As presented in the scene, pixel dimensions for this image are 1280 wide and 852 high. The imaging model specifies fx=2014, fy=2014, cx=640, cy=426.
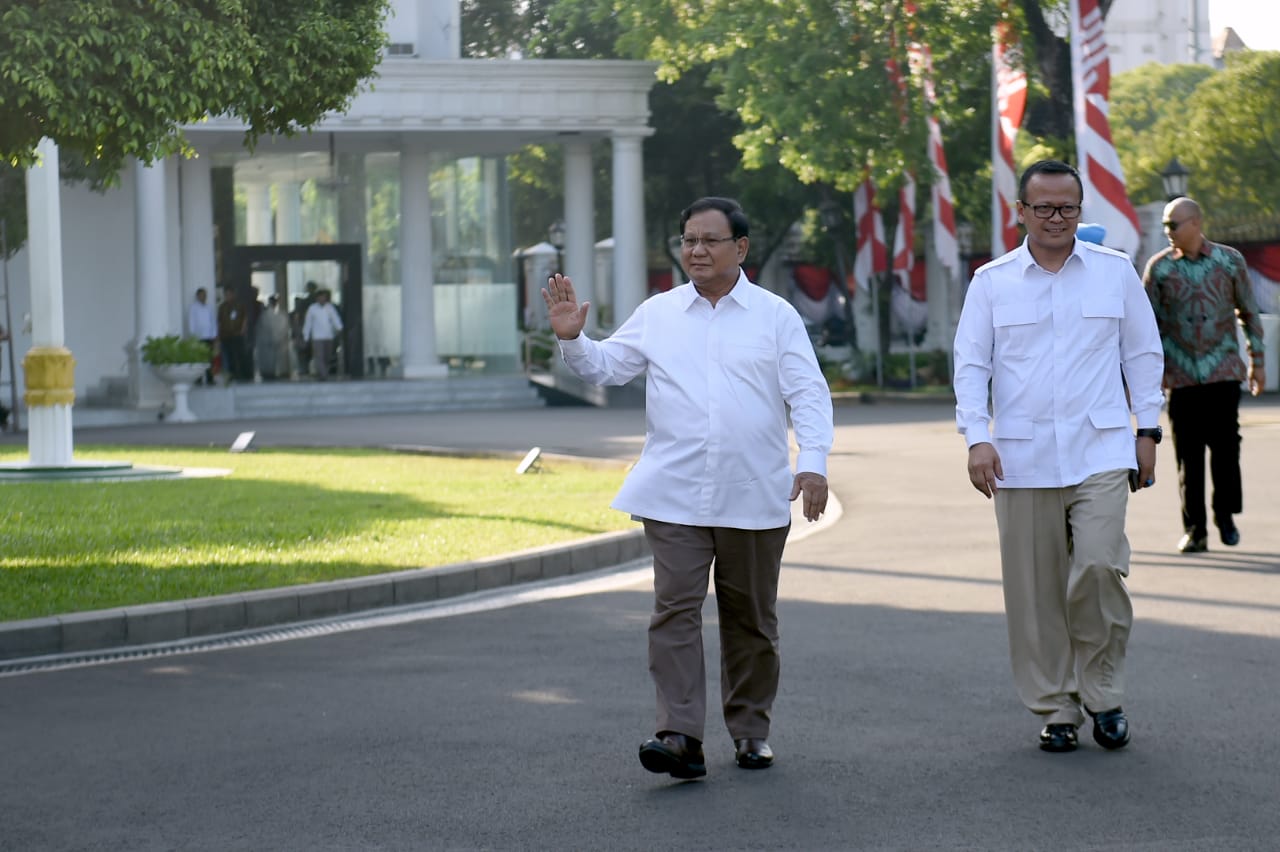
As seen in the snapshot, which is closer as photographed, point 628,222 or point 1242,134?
point 628,222

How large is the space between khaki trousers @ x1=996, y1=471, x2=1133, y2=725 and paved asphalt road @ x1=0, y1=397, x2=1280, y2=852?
0.68ft

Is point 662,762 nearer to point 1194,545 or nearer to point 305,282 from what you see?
point 1194,545

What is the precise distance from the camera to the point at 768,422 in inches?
237

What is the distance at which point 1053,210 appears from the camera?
241 inches

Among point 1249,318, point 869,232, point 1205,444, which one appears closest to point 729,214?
point 1249,318

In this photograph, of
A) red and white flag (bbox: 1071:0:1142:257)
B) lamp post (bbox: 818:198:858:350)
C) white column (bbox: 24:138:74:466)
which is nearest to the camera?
white column (bbox: 24:138:74:466)

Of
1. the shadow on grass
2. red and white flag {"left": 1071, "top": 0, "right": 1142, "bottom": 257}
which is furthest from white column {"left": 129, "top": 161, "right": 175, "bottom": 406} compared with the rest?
the shadow on grass

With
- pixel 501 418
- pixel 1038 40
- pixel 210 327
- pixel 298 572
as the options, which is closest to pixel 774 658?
pixel 298 572

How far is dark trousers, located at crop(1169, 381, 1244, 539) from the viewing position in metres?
10.8

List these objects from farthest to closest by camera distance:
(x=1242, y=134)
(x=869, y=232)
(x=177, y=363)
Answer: (x=1242, y=134), (x=869, y=232), (x=177, y=363)

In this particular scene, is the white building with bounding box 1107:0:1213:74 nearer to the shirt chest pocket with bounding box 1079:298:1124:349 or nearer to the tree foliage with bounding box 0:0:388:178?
the tree foliage with bounding box 0:0:388:178

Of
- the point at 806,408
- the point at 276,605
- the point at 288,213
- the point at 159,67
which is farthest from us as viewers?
the point at 288,213

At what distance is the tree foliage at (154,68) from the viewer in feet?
37.0

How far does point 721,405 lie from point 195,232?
105ft
